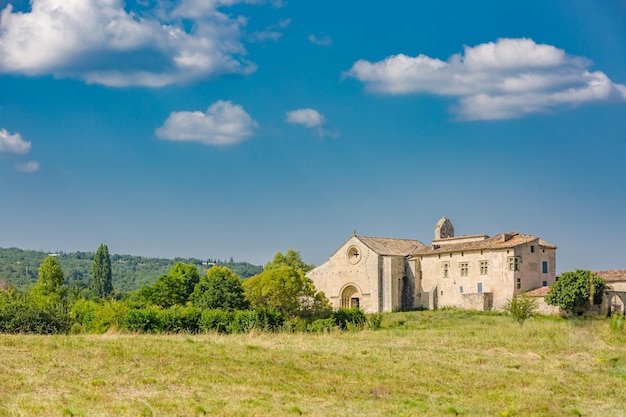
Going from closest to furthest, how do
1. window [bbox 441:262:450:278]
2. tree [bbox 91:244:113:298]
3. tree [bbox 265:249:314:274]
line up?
window [bbox 441:262:450:278], tree [bbox 265:249:314:274], tree [bbox 91:244:113:298]

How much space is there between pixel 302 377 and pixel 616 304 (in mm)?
39409

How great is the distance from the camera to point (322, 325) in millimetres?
46344

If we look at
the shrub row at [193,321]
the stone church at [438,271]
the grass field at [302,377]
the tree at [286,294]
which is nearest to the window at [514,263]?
the stone church at [438,271]

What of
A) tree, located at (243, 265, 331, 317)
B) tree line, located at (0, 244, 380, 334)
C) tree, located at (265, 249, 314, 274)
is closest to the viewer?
tree line, located at (0, 244, 380, 334)

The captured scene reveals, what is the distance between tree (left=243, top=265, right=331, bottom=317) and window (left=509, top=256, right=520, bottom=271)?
17.0 m

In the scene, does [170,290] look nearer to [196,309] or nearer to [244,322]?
[196,309]

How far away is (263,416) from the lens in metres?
18.2

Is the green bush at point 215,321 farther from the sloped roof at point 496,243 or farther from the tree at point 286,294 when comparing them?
the sloped roof at point 496,243

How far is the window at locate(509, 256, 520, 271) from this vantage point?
2419 inches

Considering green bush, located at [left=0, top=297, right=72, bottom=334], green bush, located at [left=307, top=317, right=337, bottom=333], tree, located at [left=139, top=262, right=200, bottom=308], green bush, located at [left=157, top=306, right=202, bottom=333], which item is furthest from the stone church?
green bush, located at [left=0, top=297, right=72, bottom=334]

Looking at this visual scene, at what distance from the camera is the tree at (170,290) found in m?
66.8

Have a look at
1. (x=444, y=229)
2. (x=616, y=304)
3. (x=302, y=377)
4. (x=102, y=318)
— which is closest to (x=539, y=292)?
(x=616, y=304)

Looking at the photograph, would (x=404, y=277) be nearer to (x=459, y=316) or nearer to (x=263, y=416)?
(x=459, y=316)

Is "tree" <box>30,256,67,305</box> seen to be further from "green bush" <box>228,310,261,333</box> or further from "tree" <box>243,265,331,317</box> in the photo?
"green bush" <box>228,310,261,333</box>
